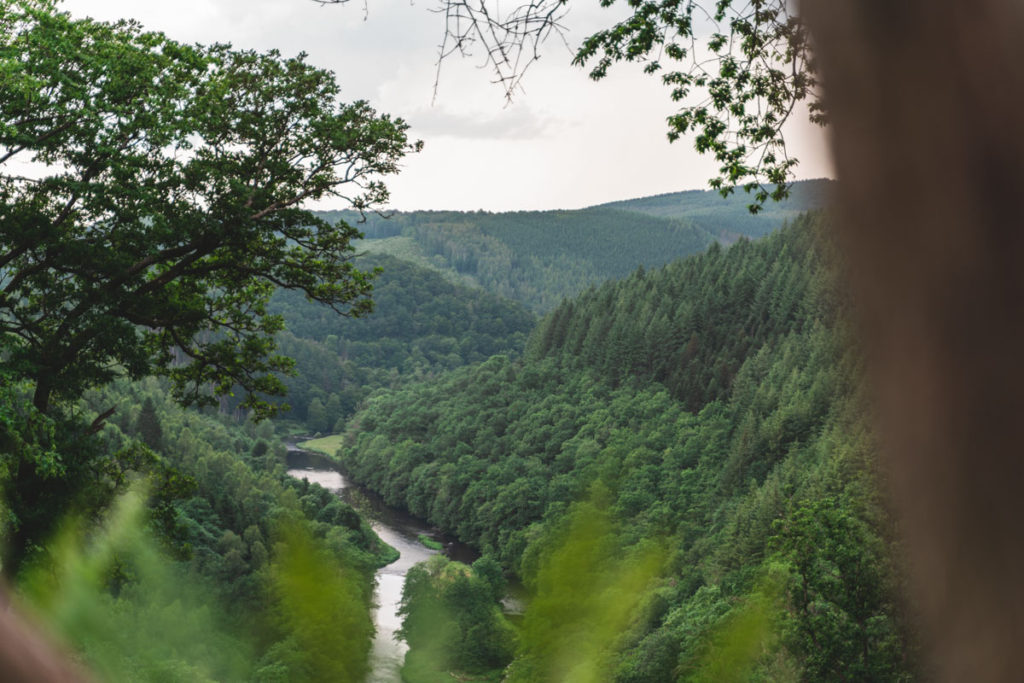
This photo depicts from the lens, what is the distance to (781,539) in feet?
71.0

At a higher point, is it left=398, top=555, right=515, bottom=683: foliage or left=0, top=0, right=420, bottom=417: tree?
left=0, top=0, right=420, bottom=417: tree

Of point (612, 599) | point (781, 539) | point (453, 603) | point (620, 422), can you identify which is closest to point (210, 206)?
point (612, 599)

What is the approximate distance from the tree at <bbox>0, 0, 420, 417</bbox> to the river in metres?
15.8

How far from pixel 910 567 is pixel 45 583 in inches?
347

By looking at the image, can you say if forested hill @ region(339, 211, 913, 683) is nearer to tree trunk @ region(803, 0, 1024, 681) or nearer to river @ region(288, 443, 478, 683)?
tree trunk @ region(803, 0, 1024, 681)

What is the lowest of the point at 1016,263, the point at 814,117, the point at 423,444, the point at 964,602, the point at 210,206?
the point at 423,444

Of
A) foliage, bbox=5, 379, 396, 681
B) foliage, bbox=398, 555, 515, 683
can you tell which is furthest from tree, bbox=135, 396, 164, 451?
foliage, bbox=5, 379, 396, 681

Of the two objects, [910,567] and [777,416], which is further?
[777,416]

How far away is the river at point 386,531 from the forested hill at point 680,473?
1.59 m

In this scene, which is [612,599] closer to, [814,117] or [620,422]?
[814,117]

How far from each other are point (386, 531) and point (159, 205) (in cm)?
5877

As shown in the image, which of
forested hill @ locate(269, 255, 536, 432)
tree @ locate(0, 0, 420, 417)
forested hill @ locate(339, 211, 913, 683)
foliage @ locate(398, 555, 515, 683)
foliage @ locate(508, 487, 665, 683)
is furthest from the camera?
forested hill @ locate(269, 255, 536, 432)

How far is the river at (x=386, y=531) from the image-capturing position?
42.0 m

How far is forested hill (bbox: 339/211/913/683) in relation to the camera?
18.2 ft
